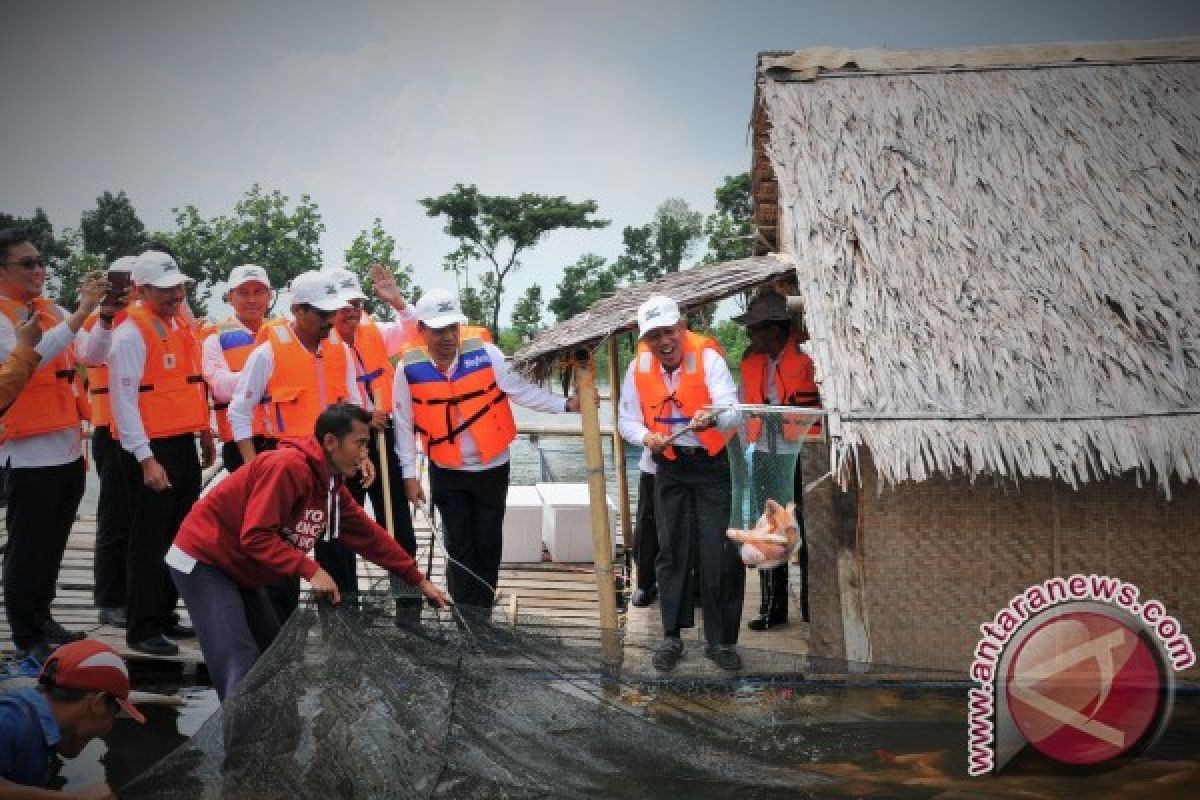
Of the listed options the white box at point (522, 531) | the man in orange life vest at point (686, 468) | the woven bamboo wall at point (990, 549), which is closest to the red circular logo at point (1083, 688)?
the woven bamboo wall at point (990, 549)

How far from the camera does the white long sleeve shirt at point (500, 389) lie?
710cm

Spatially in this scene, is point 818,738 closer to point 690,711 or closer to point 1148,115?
point 690,711

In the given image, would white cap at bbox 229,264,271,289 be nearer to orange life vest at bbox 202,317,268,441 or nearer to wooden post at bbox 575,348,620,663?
orange life vest at bbox 202,317,268,441

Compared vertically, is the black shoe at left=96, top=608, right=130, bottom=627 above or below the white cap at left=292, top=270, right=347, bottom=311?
below

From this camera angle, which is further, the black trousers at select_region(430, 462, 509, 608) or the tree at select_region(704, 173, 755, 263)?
the tree at select_region(704, 173, 755, 263)

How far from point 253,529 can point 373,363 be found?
3242mm

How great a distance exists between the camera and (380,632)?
4.86 metres

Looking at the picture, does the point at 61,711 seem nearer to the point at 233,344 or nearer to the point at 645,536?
the point at 233,344

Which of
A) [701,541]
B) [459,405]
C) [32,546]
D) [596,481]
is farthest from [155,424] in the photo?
[701,541]

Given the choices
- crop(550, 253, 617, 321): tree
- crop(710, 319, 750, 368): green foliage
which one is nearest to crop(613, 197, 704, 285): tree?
crop(550, 253, 617, 321): tree

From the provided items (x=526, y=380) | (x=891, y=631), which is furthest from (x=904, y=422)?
(x=526, y=380)

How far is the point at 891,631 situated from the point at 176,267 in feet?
14.8

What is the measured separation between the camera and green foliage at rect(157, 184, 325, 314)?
129 feet

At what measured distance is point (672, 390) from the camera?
6.78 metres
